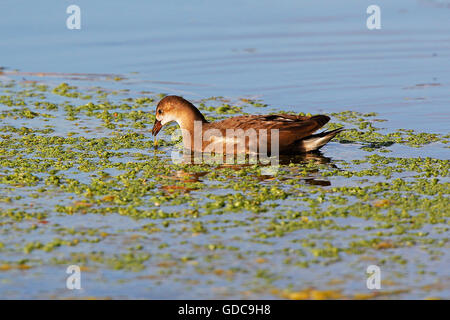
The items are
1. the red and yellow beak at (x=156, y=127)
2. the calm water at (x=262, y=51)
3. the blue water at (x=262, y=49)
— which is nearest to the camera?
the red and yellow beak at (x=156, y=127)

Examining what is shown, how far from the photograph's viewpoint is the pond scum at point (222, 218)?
239 inches

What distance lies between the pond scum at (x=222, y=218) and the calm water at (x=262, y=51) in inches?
44.6

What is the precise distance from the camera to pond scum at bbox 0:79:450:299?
20.0ft

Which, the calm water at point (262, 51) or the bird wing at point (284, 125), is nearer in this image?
the bird wing at point (284, 125)

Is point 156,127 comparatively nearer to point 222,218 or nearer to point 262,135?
point 262,135

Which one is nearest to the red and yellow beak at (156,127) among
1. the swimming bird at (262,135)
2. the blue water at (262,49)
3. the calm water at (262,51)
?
the swimming bird at (262,135)

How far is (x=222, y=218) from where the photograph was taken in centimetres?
742

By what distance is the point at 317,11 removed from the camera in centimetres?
1898

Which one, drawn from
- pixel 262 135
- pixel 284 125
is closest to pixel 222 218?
pixel 262 135

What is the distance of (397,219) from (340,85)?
6.95 m

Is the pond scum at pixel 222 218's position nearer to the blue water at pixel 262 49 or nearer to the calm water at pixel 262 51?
the calm water at pixel 262 51

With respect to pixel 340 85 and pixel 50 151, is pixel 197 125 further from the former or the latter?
pixel 340 85

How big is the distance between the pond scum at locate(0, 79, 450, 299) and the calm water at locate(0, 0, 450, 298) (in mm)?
1133
